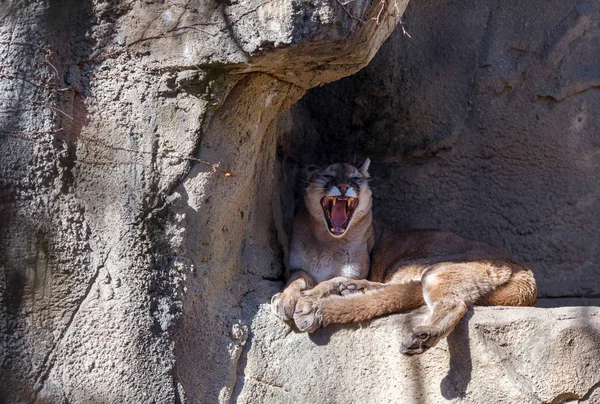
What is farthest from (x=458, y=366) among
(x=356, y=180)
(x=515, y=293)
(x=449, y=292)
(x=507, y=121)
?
(x=507, y=121)

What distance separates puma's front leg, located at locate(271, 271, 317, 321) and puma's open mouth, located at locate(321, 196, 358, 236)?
689 millimetres

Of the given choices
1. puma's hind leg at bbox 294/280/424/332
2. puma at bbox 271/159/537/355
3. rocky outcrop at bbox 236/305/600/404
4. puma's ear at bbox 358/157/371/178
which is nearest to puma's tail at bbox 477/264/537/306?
puma at bbox 271/159/537/355

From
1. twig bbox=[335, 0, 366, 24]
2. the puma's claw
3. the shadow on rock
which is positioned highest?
twig bbox=[335, 0, 366, 24]

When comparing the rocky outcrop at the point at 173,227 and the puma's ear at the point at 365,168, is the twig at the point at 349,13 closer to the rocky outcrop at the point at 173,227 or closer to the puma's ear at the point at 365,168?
the rocky outcrop at the point at 173,227

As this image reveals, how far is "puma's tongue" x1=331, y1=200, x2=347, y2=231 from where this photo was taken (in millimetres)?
6164

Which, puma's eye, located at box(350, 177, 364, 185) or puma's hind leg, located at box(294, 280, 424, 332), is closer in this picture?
puma's hind leg, located at box(294, 280, 424, 332)

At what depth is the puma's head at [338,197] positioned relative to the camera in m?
6.16

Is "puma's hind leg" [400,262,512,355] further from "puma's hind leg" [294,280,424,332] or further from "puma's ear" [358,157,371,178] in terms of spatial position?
"puma's ear" [358,157,371,178]

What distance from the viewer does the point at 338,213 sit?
620cm

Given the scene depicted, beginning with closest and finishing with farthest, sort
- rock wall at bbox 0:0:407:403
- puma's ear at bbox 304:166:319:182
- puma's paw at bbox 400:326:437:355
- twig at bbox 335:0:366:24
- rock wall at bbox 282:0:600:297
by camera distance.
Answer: twig at bbox 335:0:366:24 → rock wall at bbox 0:0:407:403 → puma's paw at bbox 400:326:437:355 → puma's ear at bbox 304:166:319:182 → rock wall at bbox 282:0:600:297

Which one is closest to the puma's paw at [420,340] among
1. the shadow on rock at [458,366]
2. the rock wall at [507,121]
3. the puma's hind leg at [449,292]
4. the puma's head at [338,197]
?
the puma's hind leg at [449,292]

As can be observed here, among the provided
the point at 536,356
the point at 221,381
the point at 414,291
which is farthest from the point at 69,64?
the point at 536,356

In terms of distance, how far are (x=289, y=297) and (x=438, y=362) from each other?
3.10 ft

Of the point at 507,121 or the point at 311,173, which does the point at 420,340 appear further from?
the point at 507,121
